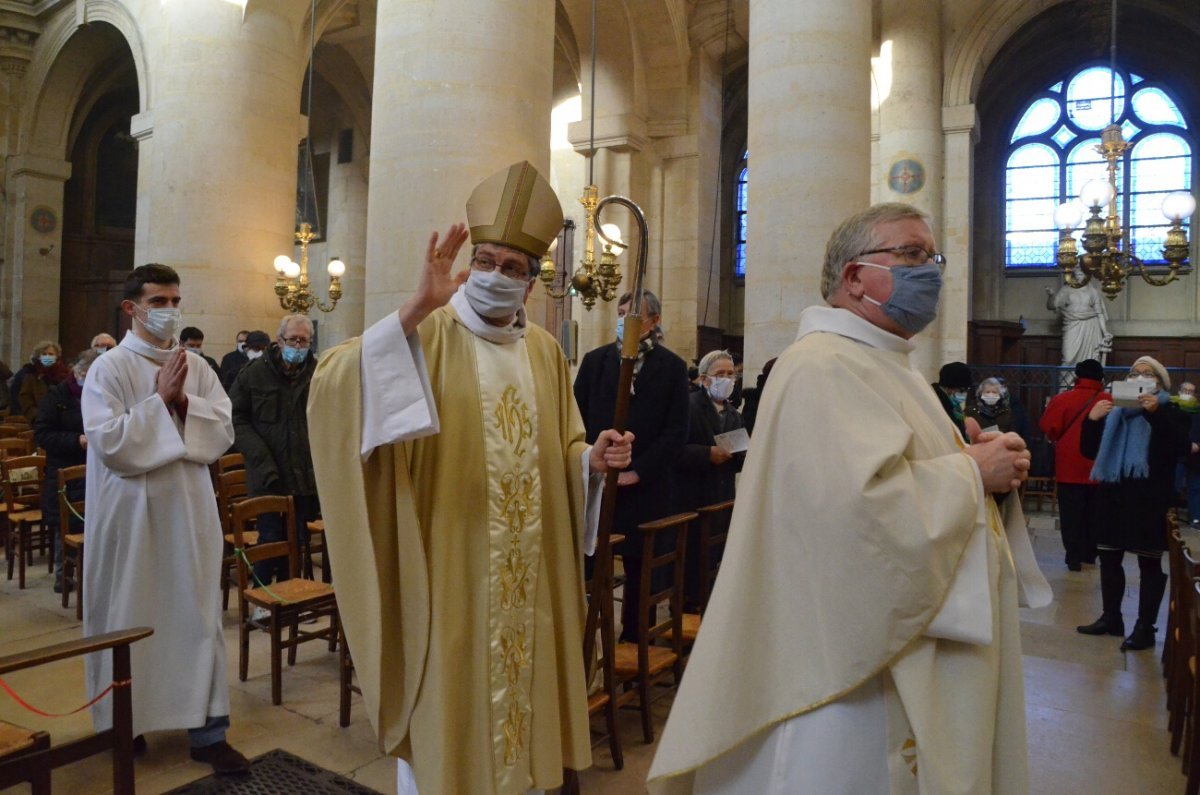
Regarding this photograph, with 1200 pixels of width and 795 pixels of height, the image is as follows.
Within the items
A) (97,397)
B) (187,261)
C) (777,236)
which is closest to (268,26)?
(187,261)

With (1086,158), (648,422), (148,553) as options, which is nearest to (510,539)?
(148,553)

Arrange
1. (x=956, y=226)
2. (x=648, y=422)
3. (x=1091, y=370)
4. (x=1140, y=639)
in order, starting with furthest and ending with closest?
(x=956, y=226)
(x=1091, y=370)
(x=1140, y=639)
(x=648, y=422)

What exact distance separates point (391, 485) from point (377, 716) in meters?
0.60

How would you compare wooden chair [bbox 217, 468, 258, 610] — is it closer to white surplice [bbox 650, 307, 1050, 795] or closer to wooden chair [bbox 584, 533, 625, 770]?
wooden chair [bbox 584, 533, 625, 770]

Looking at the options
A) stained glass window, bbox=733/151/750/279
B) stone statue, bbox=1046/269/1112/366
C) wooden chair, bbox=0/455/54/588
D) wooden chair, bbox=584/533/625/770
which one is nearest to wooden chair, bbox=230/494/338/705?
wooden chair, bbox=584/533/625/770

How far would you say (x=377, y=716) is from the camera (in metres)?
2.28

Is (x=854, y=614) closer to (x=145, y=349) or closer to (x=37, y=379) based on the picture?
(x=145, y=349)

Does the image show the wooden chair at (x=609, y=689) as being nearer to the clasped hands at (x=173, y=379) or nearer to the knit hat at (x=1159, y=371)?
the clasped hands at (x=173, y=379)

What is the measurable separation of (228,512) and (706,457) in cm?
319

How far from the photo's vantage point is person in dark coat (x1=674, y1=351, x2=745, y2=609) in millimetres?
5082

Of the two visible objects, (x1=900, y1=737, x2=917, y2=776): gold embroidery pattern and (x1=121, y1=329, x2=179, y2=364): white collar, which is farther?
(x1=121, y1=329, x2=179, y2=364): white collar

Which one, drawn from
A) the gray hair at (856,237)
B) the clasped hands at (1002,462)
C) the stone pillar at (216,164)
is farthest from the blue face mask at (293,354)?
the stone pillar at (216,164)

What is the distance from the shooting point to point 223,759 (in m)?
3.23

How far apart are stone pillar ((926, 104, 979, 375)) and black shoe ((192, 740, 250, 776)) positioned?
424 inches
